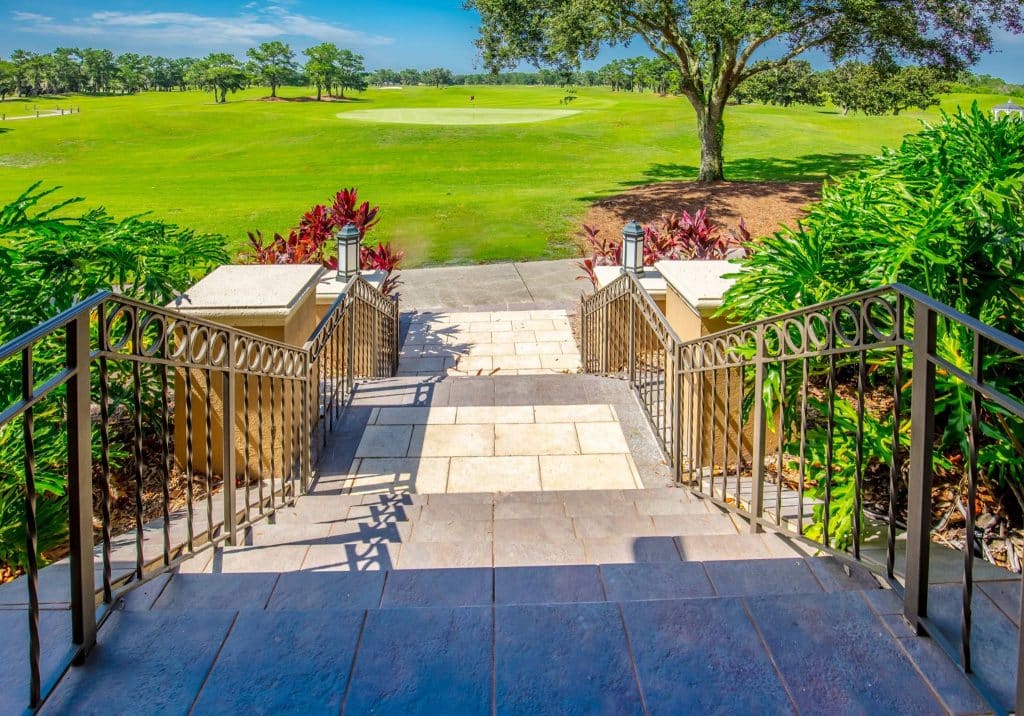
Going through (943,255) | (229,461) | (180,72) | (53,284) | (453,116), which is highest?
(180,72)

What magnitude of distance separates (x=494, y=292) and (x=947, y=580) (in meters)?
10.0

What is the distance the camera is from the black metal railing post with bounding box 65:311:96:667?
1.98 m

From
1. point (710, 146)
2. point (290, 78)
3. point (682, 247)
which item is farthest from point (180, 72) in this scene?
point (682, 247)

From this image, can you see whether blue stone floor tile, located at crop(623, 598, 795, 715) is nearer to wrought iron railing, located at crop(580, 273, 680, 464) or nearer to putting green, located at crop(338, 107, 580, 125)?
wrought iron railing, located at crop(580, 273, 680, 464)

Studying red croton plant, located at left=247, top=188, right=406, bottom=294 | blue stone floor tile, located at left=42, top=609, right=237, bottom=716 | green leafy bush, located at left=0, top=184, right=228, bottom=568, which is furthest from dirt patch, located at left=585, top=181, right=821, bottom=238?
blue stone floor tile, located at left=42, top=609, right=237, bottom=716

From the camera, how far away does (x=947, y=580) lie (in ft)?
7.95

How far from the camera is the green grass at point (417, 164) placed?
1717cm

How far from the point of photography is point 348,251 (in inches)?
323

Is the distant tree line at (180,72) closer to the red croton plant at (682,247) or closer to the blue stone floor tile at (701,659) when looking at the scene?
the red croton plant at (682,247)

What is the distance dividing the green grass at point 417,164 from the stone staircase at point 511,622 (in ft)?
35.8

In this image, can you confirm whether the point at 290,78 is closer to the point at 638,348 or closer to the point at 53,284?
the point at 638,348

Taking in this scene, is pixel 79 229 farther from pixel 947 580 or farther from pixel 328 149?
pixel 328 149

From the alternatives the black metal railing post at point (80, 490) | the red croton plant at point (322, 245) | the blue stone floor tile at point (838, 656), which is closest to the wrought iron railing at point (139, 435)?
the black metal railing post at point (80, 490)

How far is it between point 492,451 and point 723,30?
13.3 meters
